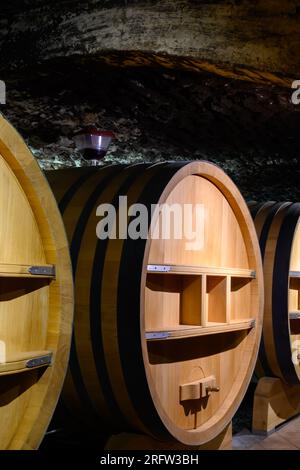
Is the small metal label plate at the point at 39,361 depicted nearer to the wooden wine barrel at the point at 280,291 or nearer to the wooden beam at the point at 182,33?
the wooden beam at the point at 182,33

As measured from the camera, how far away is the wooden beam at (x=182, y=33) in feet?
8.71

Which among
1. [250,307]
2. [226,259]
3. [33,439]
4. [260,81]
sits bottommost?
[33,439]

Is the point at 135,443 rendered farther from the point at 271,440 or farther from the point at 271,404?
the point at 271,404

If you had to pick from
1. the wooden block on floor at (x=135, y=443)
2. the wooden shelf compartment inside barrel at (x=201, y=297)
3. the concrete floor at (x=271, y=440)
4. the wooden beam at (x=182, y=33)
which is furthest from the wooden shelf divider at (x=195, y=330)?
the wooden beam at (x=182, y=33)

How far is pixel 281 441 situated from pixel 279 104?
7.54 feet

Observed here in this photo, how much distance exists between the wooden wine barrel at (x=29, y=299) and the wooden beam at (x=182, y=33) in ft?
4.21

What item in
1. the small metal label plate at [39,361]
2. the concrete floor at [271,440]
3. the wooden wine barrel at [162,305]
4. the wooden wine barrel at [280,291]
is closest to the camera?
the small metal label plate at [39,361]

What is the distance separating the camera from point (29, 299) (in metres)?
1.72

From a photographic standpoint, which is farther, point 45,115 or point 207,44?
point 45,115

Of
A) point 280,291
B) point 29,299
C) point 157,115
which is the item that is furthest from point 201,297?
point 157,115

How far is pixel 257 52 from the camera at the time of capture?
2680 millimetres

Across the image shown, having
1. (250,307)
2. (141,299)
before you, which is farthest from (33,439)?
(250,307)

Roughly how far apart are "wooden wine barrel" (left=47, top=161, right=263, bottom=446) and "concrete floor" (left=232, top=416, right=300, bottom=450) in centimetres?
78
